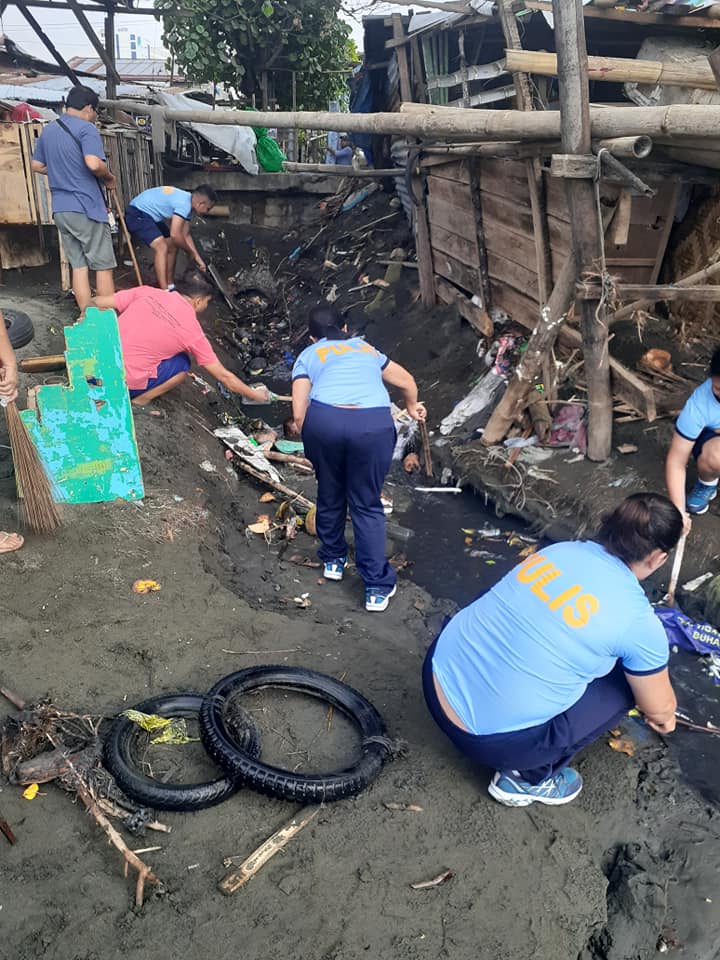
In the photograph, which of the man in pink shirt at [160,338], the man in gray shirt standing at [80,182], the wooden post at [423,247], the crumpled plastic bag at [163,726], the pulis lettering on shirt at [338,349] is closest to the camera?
the crumpled plastic bag at [163,726]

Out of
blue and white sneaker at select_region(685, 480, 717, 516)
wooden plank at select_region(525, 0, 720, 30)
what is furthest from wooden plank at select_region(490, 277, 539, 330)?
blue and white sneaker at select_region(685, 480, 717, 516)

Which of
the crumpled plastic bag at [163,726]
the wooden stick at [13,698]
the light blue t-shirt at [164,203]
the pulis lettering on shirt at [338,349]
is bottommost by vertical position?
the crumpled plastic bag at [163,726]

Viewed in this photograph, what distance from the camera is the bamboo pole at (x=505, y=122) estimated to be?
14.5ft

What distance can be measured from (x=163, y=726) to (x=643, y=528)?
2.25 meters

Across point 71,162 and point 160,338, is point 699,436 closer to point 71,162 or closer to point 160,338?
point 160,338

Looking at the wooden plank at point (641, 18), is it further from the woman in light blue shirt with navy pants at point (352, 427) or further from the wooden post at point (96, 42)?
the wooden post at point (96, 42)

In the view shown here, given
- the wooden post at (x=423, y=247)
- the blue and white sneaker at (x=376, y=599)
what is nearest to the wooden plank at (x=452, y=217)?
the wooden post at (x=423, y=247)

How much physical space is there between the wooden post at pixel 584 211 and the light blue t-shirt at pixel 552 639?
343 centimetres

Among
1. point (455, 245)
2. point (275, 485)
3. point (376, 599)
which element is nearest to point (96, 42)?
point (455, 245)

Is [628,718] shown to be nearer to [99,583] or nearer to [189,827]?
[189,827]

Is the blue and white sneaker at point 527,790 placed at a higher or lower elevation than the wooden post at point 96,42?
lower

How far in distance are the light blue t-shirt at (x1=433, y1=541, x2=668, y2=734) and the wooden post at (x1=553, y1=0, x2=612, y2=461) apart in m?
3.43

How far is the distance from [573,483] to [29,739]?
4.56 metres

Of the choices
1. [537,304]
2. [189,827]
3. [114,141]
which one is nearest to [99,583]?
[189,827]
